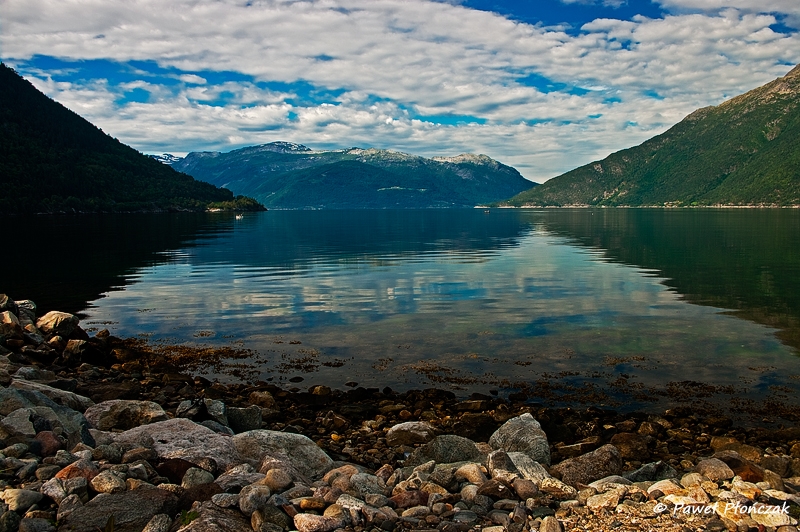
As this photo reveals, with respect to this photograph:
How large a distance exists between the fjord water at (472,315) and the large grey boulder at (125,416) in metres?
7.87

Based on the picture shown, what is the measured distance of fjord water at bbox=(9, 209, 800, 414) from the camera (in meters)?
24.2

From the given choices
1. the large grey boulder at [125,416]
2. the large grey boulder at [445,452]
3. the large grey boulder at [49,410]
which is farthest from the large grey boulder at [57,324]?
the large grey boulder at [445,452]

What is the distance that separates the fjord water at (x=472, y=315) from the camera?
24.2 metres

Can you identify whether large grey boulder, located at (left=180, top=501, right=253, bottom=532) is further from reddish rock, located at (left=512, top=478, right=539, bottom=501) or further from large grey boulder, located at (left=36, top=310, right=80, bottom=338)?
Result: large grey boulder, located at (left=36, top=310, right=80, bottom=338)

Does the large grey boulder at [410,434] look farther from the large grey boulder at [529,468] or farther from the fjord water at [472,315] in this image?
the fjord water at [472,315]

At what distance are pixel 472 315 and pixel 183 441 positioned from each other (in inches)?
953

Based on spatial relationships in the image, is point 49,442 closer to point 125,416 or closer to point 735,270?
point 125,416

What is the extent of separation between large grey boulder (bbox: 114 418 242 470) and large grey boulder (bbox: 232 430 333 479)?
0.36m

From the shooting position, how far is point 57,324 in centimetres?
2928

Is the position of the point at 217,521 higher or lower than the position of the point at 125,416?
higher

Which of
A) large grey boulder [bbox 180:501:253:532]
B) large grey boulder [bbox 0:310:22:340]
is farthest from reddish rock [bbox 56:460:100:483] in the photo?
large grey boulder [bbox 0:310:22:340]

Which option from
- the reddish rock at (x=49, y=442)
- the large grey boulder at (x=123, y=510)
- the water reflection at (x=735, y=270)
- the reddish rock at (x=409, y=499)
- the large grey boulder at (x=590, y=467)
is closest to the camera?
the large grey boulder at (x=123, y=510)

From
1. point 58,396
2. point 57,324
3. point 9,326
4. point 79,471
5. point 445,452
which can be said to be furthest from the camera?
point 57,324

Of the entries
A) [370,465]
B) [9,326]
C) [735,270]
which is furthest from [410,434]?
[735,270]
